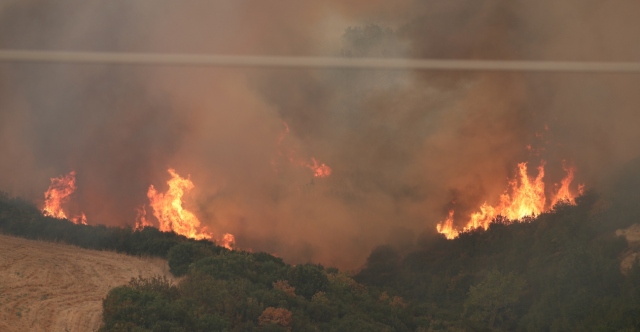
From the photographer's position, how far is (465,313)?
6150 cm

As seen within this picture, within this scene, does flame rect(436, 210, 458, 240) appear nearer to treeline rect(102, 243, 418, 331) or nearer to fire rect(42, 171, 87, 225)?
treeline rect(102, 243, 418, 331)

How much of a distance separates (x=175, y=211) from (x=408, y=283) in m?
22.9

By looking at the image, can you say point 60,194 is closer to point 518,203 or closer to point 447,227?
point 447,227

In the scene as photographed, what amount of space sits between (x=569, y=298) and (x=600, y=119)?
27938 mm

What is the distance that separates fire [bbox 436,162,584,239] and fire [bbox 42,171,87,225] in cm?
3658

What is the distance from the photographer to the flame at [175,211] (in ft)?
232

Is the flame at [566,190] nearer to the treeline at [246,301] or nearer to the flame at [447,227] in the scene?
the flame at [447,227]

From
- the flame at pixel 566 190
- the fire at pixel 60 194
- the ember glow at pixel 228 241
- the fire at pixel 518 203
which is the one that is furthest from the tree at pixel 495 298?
the fire at pixel 60 194

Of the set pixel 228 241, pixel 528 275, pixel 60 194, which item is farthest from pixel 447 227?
pixel 60 194

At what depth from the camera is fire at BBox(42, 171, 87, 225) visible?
230 feet

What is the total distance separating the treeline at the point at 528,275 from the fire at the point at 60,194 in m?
28.3

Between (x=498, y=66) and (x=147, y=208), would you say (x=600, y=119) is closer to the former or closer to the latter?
(x=147, y=208)

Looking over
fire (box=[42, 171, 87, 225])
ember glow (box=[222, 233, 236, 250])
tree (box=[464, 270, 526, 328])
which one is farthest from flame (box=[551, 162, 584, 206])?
fire (box=[42, 171, 87, 225])

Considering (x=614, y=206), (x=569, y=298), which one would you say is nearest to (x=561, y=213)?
(x=614, y=206)
